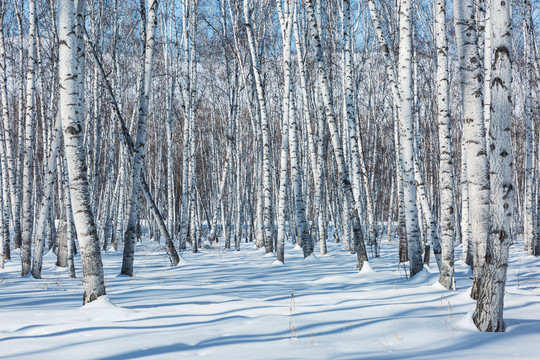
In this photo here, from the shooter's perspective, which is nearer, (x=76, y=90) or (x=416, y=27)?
(x=76, y=90)

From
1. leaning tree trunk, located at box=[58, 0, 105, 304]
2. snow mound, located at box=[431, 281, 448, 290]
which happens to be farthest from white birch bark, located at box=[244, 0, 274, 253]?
leaning tree trunk, located at box=[58, 0, 105, 304]

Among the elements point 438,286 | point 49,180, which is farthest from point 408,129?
point 49,180

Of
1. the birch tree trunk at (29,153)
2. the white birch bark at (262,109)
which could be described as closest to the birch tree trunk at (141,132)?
the birch tree trunk at (29,153)

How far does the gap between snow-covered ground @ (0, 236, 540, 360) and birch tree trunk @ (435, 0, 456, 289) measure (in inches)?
13.0

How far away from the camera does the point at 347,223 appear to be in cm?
1272

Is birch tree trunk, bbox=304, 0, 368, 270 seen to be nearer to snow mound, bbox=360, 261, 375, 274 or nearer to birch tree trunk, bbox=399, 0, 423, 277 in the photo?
snow mound, bbox=360, 261, 375, 274

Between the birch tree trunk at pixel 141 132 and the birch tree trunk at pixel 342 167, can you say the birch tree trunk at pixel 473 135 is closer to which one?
the birch tree trunk at pixel 342 167

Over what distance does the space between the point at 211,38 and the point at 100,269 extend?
15283 millimetres

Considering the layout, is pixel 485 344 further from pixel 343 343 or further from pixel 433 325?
pixel 343 343

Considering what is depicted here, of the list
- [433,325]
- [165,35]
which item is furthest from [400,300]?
[165,35]

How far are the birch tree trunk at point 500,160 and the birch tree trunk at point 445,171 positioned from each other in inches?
93.0

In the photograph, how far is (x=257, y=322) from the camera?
3678 mm

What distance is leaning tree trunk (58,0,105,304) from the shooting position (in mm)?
4008

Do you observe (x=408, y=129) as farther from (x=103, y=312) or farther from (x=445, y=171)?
(x=103, y=312)
